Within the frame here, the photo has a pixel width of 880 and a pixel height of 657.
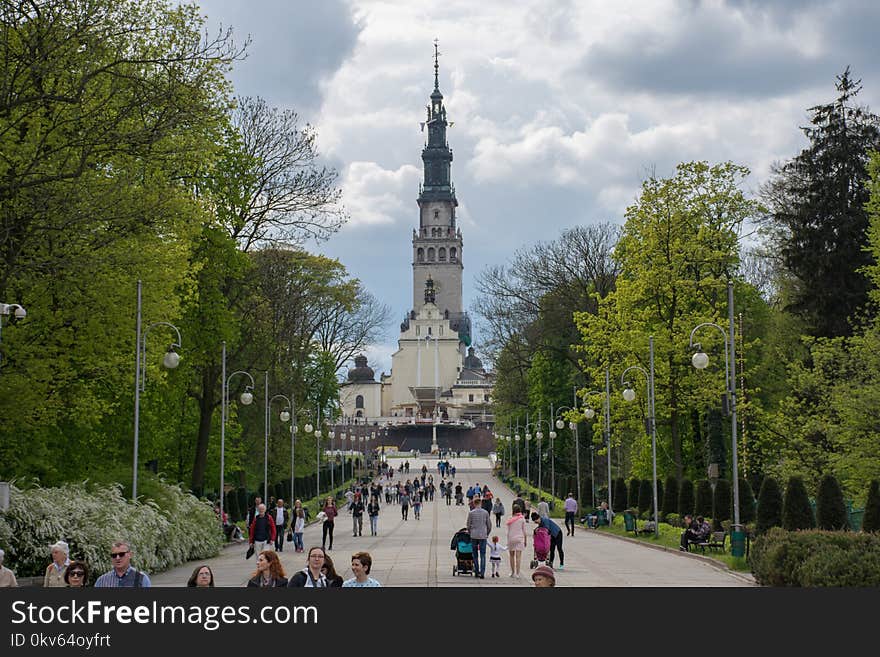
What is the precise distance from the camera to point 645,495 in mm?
51531

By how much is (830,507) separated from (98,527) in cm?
1692

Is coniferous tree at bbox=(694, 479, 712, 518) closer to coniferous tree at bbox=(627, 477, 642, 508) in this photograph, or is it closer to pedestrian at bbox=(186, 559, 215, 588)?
coniferous tree at bbox=(627, 477, 642, 508)

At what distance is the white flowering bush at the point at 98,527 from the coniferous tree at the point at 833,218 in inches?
1009

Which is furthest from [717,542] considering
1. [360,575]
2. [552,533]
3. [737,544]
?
[360,575]

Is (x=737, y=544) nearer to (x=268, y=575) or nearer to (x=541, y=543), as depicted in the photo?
(x=541, y=543)

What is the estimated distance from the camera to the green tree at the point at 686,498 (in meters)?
44.3

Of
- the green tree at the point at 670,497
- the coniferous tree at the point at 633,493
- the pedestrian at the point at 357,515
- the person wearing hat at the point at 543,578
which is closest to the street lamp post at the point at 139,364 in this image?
the pedestrian at the point at 357,515

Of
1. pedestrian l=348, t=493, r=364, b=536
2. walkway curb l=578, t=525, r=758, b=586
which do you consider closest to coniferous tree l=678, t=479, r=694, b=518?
walkway curb l=578, t=525, r=758, b=586

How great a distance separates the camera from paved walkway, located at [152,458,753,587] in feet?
83.8

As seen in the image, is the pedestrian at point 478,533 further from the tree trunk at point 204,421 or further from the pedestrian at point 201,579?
the tree trunk at point 204,421

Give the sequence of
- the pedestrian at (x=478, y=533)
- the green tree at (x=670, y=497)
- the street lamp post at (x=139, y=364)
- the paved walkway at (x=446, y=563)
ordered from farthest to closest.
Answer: the green tree at (x=670, y=497), the street lamp post at (x=139, y=364), the pedestrian at (x=478, y=533), the paved walkway at (x=446, y=563)

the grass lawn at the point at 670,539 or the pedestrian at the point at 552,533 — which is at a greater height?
the pedestrian at the point at 552,533

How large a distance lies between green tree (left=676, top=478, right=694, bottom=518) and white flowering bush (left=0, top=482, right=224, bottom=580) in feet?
57.3

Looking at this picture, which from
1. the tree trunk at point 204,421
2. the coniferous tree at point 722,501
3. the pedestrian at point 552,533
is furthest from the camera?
the tree trunk at point 204,421
